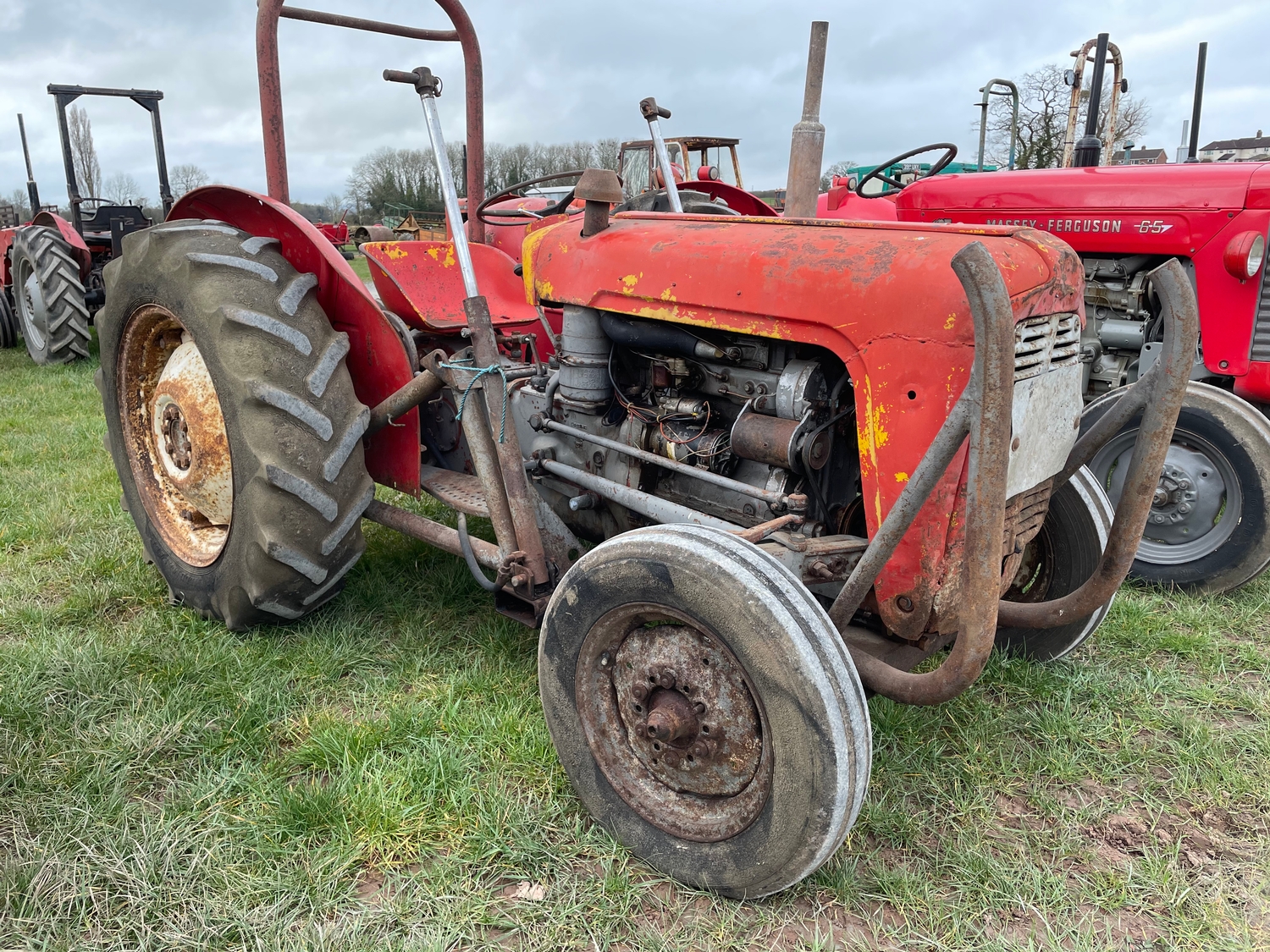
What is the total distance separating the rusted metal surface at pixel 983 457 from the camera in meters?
1.55

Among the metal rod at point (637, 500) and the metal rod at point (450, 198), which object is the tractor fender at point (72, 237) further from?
the metal rod at point (637, 500)

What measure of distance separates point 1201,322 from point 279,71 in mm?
3684

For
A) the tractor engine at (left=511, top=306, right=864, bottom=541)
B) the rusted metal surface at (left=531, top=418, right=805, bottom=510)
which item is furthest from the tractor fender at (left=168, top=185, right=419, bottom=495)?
the rusted metal surface at (left=531, top=418, right=805, bottom=510)

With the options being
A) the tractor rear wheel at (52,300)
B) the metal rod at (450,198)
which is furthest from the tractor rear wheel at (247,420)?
the tractor rear wheel at (52,300)

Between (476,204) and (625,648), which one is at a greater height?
(476,204)

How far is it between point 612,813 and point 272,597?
50.1 inches

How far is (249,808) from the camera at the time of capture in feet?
6.95

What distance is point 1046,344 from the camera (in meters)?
1.97

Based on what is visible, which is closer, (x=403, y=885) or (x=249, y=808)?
(x=403, y=885)

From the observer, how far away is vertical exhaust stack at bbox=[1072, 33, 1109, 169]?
4.34 m

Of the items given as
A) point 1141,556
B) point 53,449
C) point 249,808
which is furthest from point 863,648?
point 53,449

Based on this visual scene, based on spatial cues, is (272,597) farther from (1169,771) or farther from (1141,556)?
(1141,556)

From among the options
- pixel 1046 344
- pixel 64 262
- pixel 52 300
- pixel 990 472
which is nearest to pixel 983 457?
pixel 990 472

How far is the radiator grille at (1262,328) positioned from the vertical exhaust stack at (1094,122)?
115cm
